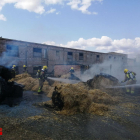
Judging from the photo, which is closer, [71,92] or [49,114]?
[49,114]

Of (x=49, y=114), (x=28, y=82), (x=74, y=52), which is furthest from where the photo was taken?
(x=74, y=52)

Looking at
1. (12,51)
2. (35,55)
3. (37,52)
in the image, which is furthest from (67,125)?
(37,52)

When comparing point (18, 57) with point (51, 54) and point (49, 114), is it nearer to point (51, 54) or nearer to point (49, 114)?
point (51, 54)

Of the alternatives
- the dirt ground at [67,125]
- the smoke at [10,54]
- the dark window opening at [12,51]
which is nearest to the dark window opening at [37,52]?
the dark window opening at [12,51]

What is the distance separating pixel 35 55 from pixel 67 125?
1523 cm

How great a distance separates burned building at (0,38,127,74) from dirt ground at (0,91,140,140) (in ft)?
32.1

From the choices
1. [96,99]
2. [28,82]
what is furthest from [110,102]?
[28,82]

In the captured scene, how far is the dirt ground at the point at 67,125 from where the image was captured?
3.02m

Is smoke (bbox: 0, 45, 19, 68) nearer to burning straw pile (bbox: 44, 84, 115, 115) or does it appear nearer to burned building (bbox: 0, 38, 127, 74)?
burned building (bbox: 0, 38, 127, 74)

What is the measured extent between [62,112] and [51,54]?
1535 cm

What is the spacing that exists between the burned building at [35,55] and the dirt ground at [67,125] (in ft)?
32.1

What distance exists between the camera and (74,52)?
72.5 ft

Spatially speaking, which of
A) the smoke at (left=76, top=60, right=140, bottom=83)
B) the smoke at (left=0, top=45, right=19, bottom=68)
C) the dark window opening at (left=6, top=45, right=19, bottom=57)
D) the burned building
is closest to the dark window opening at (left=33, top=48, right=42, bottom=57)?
the burned building

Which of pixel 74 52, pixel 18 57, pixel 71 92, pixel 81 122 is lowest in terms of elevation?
pixel 81 122
